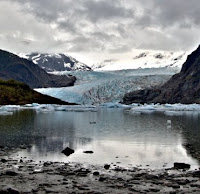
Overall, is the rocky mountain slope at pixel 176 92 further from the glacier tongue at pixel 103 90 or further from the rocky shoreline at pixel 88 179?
the rocky shoreline at pixel 88 179

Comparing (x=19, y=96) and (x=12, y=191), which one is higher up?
(x=19, y=96)

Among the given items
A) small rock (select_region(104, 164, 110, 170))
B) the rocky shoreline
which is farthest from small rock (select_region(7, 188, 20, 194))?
small rock (select_region(104, 164, 110, 170))

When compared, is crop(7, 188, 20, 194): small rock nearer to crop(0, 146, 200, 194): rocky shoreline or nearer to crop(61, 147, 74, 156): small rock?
crop(0, 146, 200, 194): rocky shoreline

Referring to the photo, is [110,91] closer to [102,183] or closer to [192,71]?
[192,71]

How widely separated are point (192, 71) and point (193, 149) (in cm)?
11368

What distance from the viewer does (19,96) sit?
106000 millimetres

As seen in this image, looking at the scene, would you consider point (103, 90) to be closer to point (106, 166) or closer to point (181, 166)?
point (181, 166)

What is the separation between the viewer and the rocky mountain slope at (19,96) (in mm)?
99812

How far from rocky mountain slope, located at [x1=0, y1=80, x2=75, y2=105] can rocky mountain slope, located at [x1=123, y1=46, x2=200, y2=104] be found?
25.7 m

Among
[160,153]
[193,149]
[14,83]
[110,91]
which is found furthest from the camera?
[14,83]

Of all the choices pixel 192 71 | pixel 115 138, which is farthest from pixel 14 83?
pixel 115 138

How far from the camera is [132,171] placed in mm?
14414

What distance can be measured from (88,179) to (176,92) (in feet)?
380

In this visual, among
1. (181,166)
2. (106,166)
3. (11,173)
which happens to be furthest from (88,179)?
(181,166)
